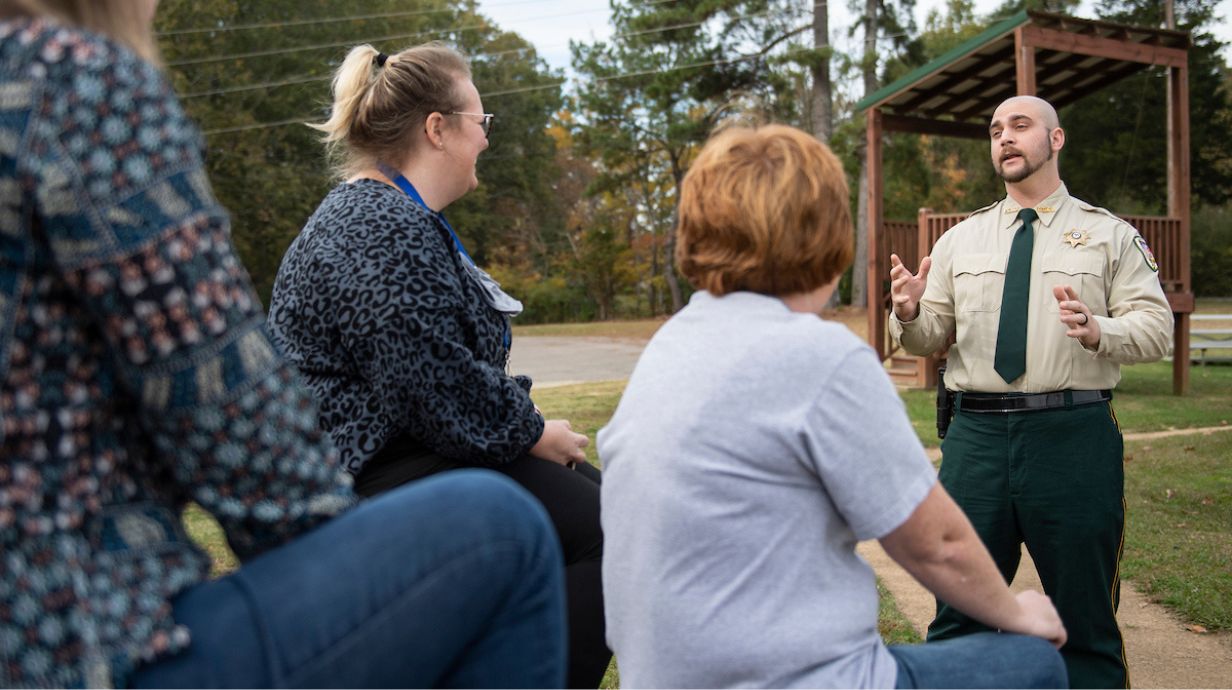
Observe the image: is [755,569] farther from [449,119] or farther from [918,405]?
[918,405]

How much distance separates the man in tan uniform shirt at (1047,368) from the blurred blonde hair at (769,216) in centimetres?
178

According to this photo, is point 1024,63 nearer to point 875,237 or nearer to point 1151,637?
point 875,237

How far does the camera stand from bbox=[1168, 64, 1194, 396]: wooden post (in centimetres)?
1340

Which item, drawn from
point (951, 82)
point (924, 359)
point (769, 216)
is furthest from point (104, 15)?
point (951, 82)

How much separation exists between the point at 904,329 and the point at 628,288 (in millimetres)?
37633

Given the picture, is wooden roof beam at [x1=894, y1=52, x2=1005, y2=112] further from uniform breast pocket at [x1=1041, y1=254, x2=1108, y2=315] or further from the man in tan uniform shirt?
uniform breast pocket at [x1=1041, y1=254, x2=1108, y2=315]

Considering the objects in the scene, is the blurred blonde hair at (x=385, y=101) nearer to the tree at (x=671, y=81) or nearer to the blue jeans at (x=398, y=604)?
the blue jeans at (x=398, y=604)

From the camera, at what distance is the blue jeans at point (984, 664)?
177cm

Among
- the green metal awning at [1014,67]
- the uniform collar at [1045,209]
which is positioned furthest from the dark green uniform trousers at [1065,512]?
the green metal awning at [1014,67]

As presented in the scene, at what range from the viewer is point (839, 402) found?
1646mm

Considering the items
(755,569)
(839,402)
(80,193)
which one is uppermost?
(80,193)

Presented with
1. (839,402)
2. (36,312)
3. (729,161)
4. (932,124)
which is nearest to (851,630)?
(839,402)

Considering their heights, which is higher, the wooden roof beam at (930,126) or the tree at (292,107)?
the tree at (292,107)

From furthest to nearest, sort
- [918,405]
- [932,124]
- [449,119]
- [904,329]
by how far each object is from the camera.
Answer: [932,124]
[918,405]
[904,329]
[449,119]
